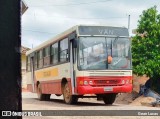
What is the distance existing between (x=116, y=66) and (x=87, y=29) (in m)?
1.85

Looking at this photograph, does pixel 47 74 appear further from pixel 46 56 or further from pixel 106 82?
pixel 106 82

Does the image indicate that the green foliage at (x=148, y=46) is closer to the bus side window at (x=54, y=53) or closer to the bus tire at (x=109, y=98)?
the bus tire at (x=109, y=98)

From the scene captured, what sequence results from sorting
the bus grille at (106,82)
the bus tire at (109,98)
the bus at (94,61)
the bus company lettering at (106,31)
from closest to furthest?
the bus at (94,61) → the bus grille at (106,82) → the bus company lettering at (106,31) → the bus tire at (109,98)

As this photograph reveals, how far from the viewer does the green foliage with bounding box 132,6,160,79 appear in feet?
84.2

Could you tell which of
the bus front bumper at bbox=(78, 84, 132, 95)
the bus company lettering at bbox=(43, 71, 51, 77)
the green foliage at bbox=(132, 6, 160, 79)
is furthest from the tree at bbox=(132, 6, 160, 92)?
the bus front bumper at bbox=(78, 84, 132, 95)

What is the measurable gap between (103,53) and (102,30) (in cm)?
104

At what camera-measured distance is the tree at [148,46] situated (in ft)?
84.2

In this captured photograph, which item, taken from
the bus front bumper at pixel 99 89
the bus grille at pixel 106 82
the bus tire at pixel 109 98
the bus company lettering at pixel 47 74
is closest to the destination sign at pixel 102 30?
the bus grille at pixel 106 82

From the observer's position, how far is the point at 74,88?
45.4 feet

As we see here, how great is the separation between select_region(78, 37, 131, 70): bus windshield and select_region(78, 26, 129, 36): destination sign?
0.23 meters

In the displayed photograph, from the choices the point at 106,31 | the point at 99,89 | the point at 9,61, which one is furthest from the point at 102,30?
the point at 9,61

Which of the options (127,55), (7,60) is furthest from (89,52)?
(7,60)

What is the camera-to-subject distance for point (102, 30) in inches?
564

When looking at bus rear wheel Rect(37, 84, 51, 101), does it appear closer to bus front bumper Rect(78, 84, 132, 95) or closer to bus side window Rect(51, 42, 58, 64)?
bus side window Rect(51, 42, 58, 64)
